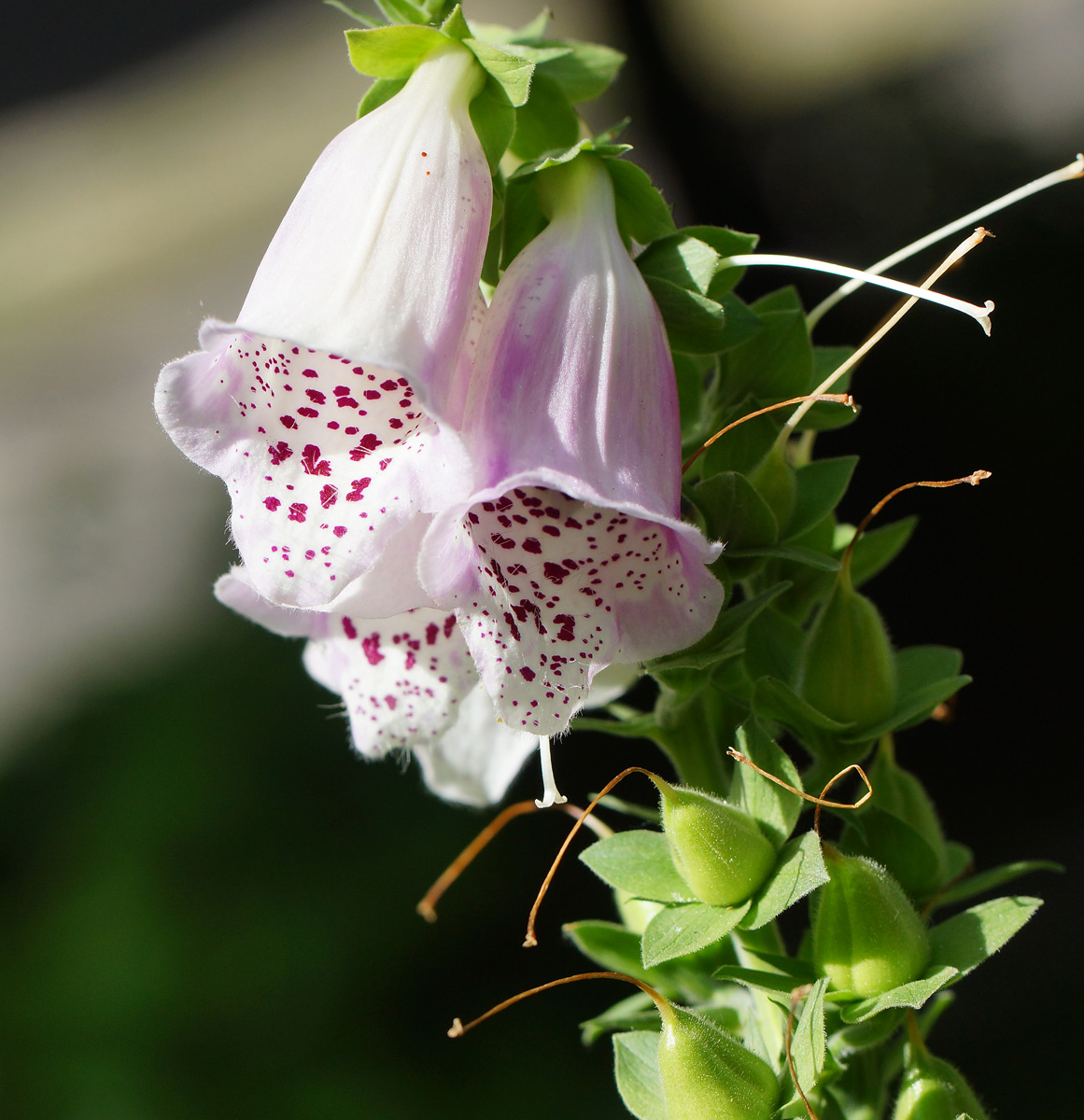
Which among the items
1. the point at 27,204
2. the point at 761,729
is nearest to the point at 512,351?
the point at 761,729

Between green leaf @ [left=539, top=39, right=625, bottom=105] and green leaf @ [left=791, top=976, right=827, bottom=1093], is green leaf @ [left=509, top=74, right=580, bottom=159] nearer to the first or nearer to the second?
green leaf @ [left=539, top=39, right=625, bottom=105]

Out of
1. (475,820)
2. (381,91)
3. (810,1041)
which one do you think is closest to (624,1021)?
(810,1041)

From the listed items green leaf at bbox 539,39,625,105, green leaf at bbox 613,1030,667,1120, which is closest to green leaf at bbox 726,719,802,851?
green leaf at bbox 613,1030,667,1120

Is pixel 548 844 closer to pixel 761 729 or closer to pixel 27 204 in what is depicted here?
pixel 761 729

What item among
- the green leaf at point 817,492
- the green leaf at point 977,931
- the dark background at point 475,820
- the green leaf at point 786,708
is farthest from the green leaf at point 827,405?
the dark background at point 475,820

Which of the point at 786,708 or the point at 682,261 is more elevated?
the point at 682,261

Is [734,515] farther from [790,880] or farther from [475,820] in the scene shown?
[475,820]
